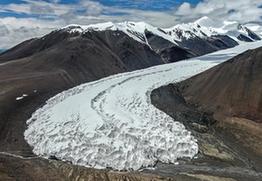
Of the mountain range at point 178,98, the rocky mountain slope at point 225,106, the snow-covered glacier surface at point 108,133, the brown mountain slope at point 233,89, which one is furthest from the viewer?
the brown mountain slope at point 233,89

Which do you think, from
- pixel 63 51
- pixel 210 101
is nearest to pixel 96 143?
pixel 210 101

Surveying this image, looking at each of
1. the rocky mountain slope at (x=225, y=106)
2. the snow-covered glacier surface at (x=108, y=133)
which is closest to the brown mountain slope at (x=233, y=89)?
the rocky mountain slope at (x=225, y=106)

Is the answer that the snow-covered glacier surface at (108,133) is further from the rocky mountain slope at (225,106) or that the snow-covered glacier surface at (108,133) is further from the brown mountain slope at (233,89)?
the brown mountain slope at (233,89)

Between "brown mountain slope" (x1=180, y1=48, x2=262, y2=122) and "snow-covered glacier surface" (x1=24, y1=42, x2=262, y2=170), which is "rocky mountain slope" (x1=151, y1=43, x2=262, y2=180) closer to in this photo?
"brown mountain slope" (x1=180, y1=48, x2=262, y2=122)

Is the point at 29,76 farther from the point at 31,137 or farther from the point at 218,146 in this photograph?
the point at 218,146

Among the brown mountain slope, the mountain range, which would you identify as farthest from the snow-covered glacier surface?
the brown mountain slope

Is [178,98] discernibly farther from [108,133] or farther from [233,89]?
[108,133]
